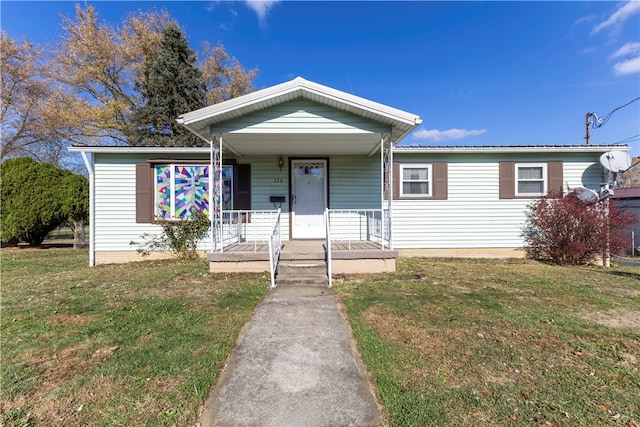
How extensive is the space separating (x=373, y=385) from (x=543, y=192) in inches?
327

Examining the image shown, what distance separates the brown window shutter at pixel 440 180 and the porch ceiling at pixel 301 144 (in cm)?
192

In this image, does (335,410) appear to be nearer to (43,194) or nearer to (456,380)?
(456,380)

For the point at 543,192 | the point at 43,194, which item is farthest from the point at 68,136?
the point at 543,192

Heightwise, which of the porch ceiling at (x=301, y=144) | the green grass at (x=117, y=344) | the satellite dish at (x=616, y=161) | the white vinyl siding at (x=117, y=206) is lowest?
the green grass at (x=117, y=344)

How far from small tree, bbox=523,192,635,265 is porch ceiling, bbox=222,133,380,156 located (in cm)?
481

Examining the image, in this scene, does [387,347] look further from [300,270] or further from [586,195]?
[586,195]

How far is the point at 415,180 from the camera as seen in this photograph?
26.9 ft

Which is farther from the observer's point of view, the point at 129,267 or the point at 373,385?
the point at 129,267

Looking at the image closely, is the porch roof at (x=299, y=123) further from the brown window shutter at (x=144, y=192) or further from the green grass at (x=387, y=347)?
the green grass at (x=387, y=347)

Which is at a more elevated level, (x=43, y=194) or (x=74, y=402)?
(x=43, y=194)

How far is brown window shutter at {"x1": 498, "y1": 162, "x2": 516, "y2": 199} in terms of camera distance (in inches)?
318

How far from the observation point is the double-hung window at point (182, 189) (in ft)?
25.6

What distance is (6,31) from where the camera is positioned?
49.3 ft

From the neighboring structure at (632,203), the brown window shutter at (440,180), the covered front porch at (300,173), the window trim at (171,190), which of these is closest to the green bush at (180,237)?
the window trim at (171,190)
